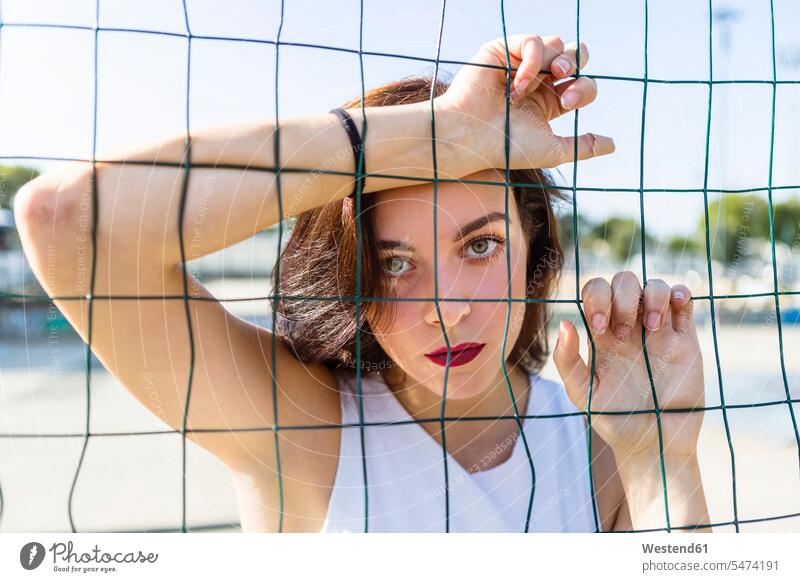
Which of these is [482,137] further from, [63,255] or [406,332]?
[63,255]

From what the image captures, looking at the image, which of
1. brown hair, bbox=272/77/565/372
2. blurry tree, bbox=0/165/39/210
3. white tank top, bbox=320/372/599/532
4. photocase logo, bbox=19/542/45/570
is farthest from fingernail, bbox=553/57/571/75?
photocase logo, bbox=19/542/45/570

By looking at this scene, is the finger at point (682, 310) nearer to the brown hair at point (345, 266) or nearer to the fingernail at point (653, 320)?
the fingernail at point (653, 320)

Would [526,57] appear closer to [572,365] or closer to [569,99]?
[569,99]

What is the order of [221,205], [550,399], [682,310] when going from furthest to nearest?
[550,399], [682,310], [221,205]

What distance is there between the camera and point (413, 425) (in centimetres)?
75

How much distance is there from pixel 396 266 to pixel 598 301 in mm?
201

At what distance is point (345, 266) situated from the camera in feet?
2.24

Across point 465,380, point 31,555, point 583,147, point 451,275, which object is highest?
point 583,147

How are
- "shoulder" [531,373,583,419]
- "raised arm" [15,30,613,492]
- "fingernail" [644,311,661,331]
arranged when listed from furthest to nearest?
"shoulder" [531,373,583,419] < "fingernail" [644,311,661,331] < "raised arm" [15,30,613,492]

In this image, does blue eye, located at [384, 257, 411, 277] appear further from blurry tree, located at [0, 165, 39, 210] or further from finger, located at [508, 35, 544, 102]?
blurry tree, located at [0, 165, 39, 210]

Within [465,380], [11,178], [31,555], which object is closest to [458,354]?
[465,380]

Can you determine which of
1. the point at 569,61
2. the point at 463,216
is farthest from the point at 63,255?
the point at 569,61

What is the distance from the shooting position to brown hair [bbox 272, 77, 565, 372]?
0.67 meters

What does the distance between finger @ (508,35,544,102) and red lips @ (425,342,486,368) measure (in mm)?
261
